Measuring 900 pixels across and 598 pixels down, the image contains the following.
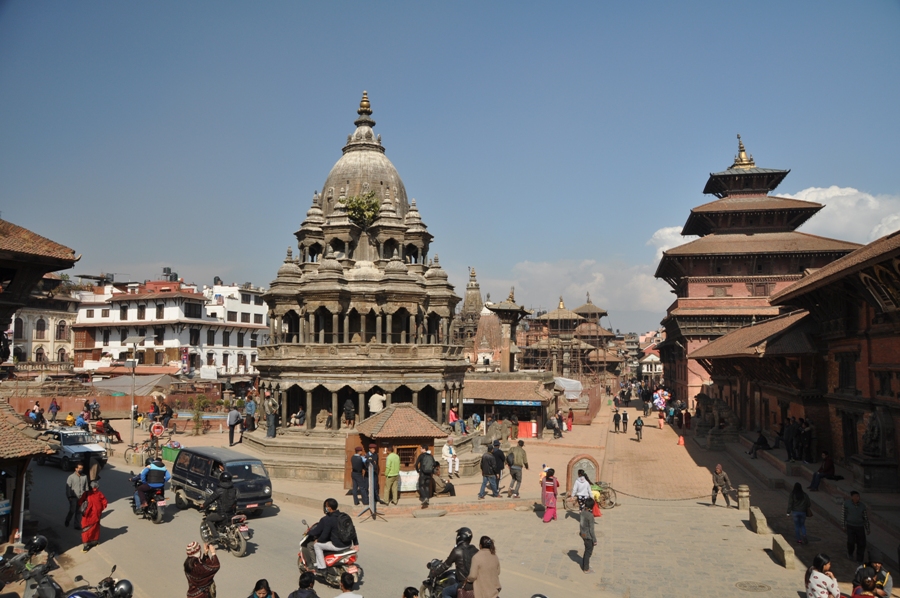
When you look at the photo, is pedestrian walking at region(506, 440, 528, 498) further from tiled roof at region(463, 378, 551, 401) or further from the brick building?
tiled roof at region(463, 378, 551, 401)

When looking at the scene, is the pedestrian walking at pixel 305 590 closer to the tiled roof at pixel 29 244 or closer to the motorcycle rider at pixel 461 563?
the motorcycle rider at pixel 461 563

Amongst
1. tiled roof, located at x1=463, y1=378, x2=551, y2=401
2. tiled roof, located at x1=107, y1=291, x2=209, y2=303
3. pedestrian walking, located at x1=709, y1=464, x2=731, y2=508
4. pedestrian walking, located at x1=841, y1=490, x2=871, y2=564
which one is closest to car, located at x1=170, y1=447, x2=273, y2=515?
pedestrian walking, located at x1=709, y1=464, x2=731, y2=508

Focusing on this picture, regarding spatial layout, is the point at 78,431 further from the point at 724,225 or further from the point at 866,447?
the point at 724,225

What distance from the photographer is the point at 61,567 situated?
551 inches

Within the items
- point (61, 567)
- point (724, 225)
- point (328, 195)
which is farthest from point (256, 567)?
point (724, 225)

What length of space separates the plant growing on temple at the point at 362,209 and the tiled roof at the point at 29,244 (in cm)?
1726

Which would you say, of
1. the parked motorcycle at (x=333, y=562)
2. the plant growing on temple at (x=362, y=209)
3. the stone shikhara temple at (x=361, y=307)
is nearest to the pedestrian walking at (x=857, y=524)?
the parked motorcycle at (x=333, y=562)

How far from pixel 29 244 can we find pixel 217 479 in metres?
7.81

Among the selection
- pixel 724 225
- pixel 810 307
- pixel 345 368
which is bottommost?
pixel 345 368

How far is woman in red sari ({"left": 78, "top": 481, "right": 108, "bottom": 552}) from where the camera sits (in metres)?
14.9

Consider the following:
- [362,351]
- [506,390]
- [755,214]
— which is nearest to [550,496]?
[362,351]

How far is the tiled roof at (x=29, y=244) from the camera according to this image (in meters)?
17.5

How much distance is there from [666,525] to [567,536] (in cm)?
312

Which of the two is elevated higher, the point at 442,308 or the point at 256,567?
the point at 442,308
